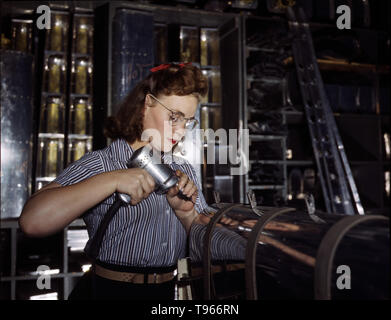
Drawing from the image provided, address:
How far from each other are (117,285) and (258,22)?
329 centimetres

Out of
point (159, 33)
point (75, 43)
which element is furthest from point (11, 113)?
point (159, 33)

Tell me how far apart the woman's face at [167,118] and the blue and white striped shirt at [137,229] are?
0.21m

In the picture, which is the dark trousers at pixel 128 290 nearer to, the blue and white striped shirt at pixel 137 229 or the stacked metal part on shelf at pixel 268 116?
the blue and white striped shirt at pixel 137 229

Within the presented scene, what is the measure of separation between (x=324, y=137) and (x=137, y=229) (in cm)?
269

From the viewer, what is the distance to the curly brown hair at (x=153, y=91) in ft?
4.50

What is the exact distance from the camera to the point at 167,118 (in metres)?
1.38

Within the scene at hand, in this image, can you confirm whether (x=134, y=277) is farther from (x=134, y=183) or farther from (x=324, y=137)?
(x=324, y=137)

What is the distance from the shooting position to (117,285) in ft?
3.81

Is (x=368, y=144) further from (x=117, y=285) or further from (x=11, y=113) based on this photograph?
(x=11, y=113)

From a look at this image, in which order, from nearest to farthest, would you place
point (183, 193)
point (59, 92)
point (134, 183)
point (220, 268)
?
point (220, 268)
point (134, 183)
point (183, 193)
point (59, 92)

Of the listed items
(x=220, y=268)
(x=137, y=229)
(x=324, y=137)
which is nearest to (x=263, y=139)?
(x=324, y=137)

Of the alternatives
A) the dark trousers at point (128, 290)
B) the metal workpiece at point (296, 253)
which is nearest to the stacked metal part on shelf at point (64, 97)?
the dark trousers at point (128, 290)

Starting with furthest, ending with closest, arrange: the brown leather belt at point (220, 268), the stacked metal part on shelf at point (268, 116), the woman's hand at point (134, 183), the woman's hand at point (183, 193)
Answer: the stacked metal part on shelf at point (268, 116) < the woman's hand at point (183, 193) < the woman's hand at point (134, 183) < the brown leather belt at point (220, 268)

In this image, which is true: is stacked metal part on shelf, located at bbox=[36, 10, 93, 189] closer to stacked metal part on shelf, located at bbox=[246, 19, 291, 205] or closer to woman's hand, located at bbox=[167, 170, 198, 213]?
stacked metal part on shelf, located at bbox=[246, 19, 291, 205]
